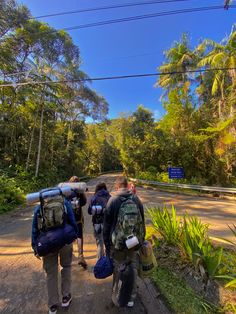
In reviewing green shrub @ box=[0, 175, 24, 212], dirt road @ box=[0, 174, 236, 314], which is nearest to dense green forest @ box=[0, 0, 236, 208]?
green shrub @ box=[0, 175, 24, 212]

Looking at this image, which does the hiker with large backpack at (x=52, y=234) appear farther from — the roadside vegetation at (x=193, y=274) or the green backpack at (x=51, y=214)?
the roadside vegetation at (x=193, y=274)

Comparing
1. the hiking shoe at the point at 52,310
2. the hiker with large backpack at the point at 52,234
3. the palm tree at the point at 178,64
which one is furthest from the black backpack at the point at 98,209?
the palm tree at the point at 178,64

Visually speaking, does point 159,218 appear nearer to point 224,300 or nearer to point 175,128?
point 224,300

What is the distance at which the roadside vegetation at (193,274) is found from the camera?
257 centimetres

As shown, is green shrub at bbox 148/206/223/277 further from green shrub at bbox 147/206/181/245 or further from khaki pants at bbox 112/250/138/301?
khaki pants at bbox 112/250/138/301

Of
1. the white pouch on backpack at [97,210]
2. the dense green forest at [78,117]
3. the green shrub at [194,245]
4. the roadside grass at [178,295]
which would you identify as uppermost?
the dense green forest at [78,117]

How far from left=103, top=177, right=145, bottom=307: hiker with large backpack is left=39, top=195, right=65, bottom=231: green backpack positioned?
569mm

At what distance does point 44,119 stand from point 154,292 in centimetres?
1543

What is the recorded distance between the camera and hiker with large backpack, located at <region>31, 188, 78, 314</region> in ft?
7.77

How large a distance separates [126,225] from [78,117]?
2346 cm

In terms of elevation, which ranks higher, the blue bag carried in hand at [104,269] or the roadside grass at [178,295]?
the blue bag carried in hand at [104,269]

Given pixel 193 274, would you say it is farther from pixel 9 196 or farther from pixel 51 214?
pixel 9 196

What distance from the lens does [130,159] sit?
2180cm

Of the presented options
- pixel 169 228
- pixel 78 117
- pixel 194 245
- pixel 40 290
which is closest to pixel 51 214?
pixel 40 290
